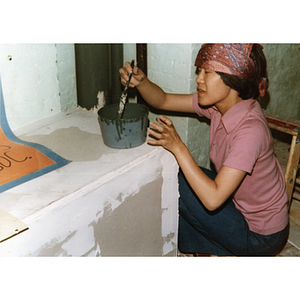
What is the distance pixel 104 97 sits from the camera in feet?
5.74

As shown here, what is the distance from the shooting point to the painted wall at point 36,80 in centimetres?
139

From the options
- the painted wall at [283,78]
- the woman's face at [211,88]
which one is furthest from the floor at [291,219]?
the woman's face at [211,88]

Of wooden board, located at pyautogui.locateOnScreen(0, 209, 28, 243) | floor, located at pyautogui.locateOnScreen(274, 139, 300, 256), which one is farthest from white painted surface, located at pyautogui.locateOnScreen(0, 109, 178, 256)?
floor, located at pyautogui.locateOnScreen(274, 139, 300, 256)

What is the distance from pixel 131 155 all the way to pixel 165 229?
0.43m

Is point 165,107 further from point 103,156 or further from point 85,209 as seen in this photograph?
point 85,209

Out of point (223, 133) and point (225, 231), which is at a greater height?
point (223, 133)

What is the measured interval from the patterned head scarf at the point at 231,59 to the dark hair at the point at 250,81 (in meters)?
0.02

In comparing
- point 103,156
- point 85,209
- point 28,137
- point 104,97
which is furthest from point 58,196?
point 104,97

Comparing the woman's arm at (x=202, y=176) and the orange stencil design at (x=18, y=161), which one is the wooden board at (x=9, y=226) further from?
the woman's arm at (x=202, y=176)

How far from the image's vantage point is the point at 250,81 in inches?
49.6

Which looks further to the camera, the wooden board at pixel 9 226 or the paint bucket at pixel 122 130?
the paint bucket at pixel 122 130

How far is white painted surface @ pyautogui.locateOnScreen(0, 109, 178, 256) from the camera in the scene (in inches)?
39.4

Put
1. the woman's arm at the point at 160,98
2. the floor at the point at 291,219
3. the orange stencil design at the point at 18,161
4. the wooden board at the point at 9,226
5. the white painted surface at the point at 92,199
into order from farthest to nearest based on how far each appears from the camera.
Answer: the floor at the point at 291,219
the woman's arm at the point at 160,98
the orange stencil design at the point at 18,161
the white painted surface at the point at 92,199
the wooden board at the point at 9,226

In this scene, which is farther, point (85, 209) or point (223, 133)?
point (223, 133)
